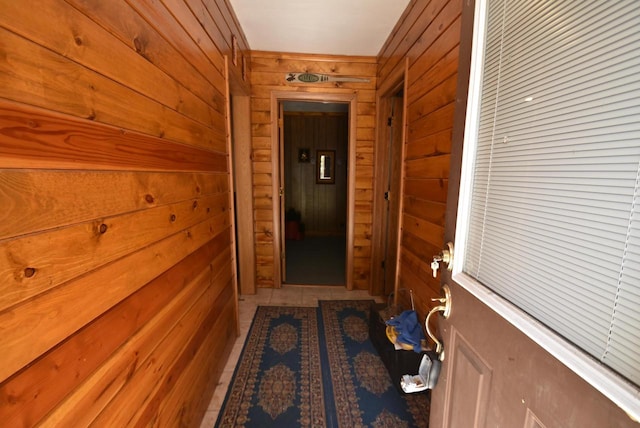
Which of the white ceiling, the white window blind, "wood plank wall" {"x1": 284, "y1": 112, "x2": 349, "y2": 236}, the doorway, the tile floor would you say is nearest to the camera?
the white window blind

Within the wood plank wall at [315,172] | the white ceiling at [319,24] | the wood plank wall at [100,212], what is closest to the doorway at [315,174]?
the wood plank wall at [315,172]

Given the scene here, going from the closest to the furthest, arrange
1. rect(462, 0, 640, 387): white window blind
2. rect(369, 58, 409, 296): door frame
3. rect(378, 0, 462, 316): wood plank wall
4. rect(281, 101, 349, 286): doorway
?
rect(462, 0, 640, 387): white window blind < rect(378, 0, 462, 316): wood plank wall < rect(369, 58, 409, 296): door frame < rect(281, 101, 349, 286): doorway

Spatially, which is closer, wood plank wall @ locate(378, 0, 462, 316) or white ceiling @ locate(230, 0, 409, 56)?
wood plank wall @ locate(378, 0, 462, 316)

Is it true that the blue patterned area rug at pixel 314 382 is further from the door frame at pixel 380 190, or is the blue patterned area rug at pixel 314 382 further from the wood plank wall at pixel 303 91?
the wood plank wall at pixel 303 91

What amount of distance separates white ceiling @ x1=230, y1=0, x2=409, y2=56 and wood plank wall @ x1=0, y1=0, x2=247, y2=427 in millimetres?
861

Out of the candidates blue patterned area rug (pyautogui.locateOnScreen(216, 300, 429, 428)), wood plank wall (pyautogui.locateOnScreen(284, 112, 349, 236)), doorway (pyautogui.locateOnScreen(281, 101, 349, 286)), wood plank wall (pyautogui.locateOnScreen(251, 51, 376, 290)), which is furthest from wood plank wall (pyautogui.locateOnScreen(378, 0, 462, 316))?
wood plank wall (pyautogui.locateOnScreen(284, 112, 349, 236))

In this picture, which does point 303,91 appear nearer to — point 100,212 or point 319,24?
point 319,24

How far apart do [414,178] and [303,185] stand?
4182 mm

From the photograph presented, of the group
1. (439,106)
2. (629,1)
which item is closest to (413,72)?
(439,106)

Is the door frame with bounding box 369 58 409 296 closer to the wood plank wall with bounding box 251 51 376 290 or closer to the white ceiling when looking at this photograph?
the wood plank wall with bounding box 251 51 376 290

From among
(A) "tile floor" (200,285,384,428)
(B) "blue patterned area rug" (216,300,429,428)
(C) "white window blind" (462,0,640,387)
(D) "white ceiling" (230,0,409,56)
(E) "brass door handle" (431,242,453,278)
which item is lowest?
(B) "blue patterned area rug" (216,300,429,428)

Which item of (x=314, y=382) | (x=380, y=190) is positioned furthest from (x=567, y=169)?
(x=380, y=190)

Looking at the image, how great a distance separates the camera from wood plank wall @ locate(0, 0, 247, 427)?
0.51 m

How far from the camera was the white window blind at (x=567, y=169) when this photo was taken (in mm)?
417
